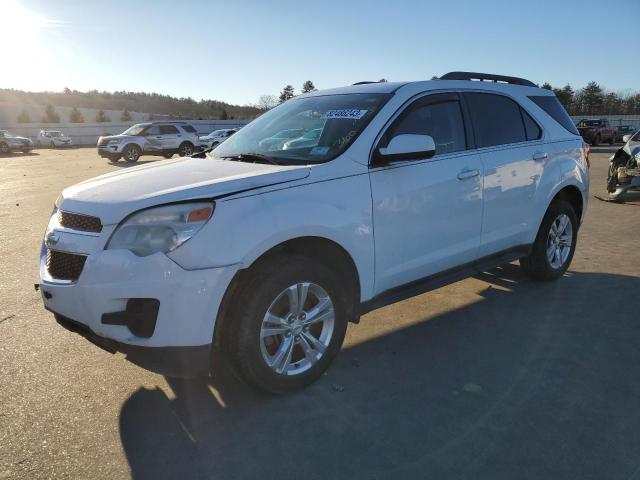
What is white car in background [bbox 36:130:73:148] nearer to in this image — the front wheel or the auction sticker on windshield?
the front wheel

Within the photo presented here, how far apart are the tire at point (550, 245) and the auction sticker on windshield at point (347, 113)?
2.37 meters

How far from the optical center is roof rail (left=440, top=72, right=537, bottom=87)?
4375mm

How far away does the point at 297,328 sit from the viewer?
3113 mm

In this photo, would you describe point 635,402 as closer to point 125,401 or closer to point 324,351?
point 324,351

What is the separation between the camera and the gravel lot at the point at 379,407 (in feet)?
8.22

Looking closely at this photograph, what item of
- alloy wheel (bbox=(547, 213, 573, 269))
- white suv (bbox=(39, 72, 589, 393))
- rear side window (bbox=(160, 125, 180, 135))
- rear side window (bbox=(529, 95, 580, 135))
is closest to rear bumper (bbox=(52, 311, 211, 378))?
white suv (bbox=(39, 72, 589, 393))

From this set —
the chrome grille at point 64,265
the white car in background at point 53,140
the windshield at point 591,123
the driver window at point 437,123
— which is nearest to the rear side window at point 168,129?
the driver window at point 437,123

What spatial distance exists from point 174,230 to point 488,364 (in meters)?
2.30

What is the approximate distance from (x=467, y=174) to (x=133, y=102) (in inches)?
5915

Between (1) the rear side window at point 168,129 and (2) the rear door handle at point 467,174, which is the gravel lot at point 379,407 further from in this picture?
(1) the rear side window at point 168,129

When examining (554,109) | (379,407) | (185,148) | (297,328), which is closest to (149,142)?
(185,148)

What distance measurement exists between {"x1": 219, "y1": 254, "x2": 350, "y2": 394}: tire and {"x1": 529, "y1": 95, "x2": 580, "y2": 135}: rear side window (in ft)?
10.2

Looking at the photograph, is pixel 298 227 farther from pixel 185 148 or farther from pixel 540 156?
pixel 185 148

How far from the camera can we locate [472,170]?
13.1 feet
